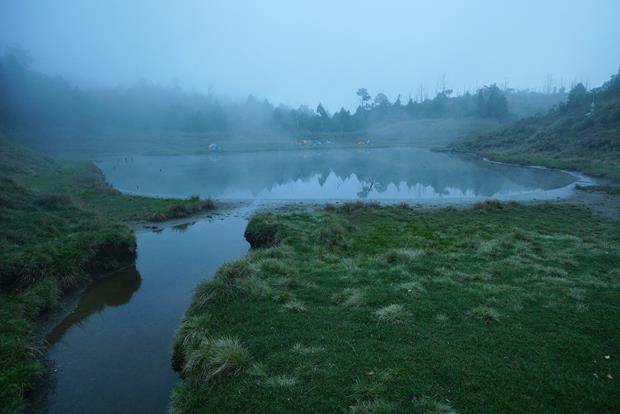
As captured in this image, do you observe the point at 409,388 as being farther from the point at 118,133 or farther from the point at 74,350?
the point at 118,133

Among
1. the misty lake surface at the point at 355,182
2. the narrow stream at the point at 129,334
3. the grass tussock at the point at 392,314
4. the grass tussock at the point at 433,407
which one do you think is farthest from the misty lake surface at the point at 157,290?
the grass tussock at the point at 433,407

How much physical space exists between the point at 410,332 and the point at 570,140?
75.3 metres

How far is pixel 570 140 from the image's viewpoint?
215ft

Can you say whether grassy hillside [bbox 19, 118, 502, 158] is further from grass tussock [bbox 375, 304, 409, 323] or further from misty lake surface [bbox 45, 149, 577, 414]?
grass tussock [bbox 375, 304, 409, 323]

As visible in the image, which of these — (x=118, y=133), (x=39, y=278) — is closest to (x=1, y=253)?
(x=39, y=278)

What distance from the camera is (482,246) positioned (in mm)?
15227

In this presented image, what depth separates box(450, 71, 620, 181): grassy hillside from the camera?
164 feet

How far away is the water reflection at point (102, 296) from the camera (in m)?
12.1

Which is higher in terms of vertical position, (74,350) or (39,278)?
(39,278)

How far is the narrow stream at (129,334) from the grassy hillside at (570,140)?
44.7m

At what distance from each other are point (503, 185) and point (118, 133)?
4951 inches

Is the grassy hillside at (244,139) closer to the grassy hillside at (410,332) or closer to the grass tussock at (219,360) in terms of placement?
the grassy hillside at (410,332)

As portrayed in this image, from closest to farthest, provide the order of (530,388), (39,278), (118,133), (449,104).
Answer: (530,388) < (39,278) < (118,133) < (449,104)

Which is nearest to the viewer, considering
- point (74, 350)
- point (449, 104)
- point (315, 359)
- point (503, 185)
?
point (315, 359)
